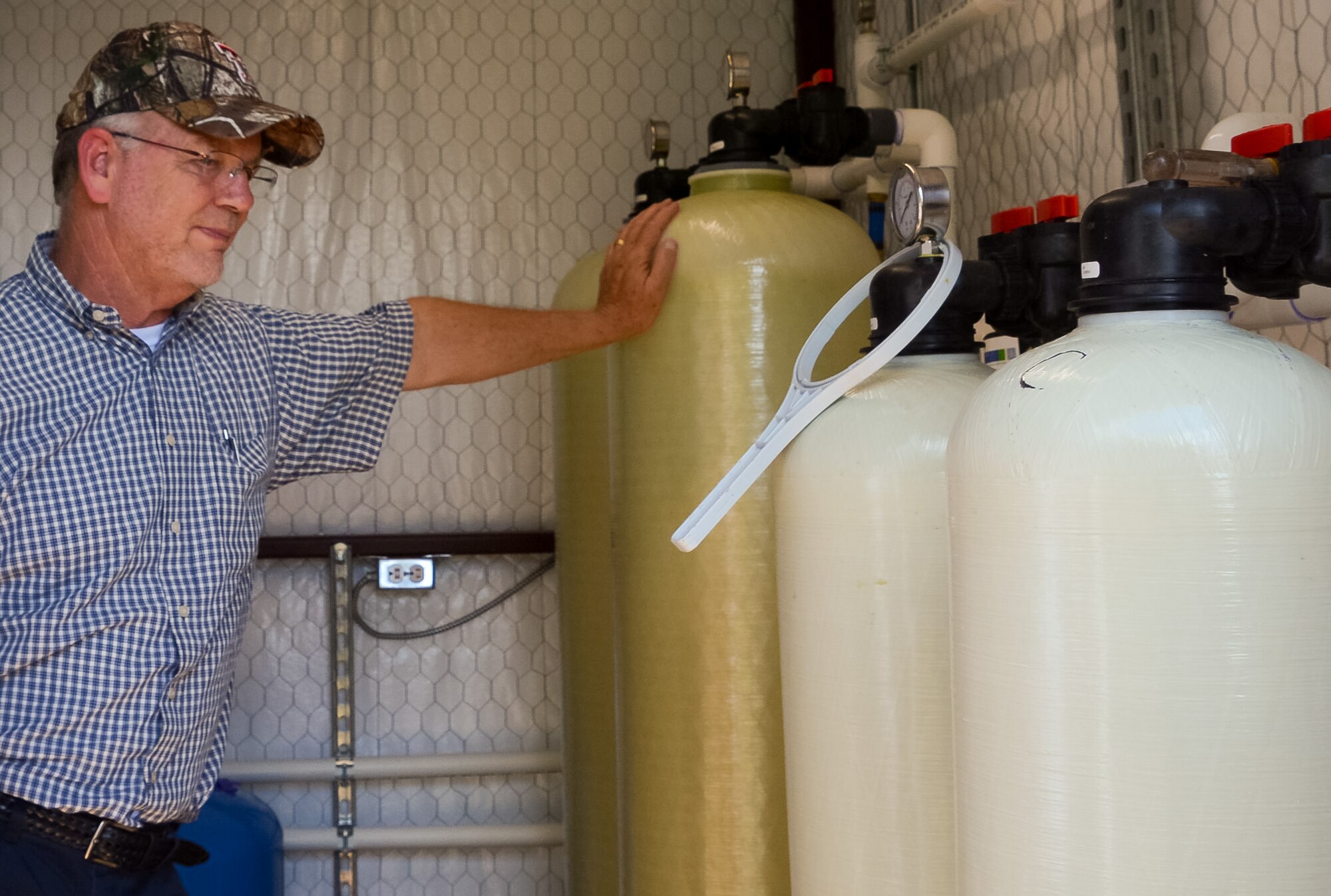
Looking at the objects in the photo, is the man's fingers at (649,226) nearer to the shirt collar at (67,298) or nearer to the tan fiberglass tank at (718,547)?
the tan fiberglass tank at (718,547)

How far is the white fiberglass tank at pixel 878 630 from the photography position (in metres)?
0.85

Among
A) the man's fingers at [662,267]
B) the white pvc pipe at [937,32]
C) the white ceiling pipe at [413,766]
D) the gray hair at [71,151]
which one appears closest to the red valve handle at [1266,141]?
the man's fingers at [662,267]

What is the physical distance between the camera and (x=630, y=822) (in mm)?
1361

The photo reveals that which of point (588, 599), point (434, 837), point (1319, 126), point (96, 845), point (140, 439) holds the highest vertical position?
point (1319, 126)

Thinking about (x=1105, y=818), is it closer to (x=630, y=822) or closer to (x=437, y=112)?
(x=630, y=822)

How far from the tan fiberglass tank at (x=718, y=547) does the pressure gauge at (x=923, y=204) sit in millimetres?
326

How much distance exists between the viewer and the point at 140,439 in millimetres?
1199

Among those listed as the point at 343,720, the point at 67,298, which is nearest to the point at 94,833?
the point at 67,298

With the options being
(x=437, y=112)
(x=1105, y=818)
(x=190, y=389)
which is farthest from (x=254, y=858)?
(x=1105, y=818)

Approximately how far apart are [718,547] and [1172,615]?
0.66 meters

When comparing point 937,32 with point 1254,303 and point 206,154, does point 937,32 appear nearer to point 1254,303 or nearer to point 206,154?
point 1254,303

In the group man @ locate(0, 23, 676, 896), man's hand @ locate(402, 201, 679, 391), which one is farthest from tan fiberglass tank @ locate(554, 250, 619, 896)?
man @ locate(0, 23, 676, 896)

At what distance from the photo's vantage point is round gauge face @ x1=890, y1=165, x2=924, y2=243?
92cm

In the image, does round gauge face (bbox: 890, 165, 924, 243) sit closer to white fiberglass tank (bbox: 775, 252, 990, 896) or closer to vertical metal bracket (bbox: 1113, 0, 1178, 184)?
white fiberglass tank (bbox: 775, 252, 990, 896)
